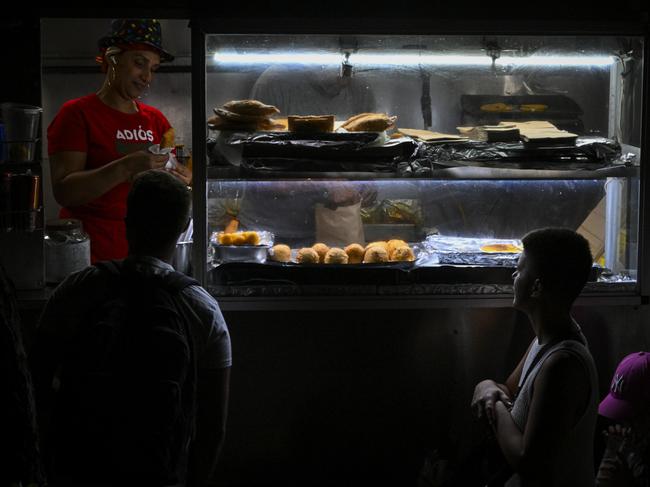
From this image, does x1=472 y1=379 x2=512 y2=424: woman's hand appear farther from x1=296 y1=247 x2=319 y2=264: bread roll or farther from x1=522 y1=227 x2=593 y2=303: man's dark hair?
x1=296 y1=247 x2=319 y2=264: bread roll

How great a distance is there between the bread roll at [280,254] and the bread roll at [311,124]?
1.68ft

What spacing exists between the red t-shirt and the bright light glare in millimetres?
705

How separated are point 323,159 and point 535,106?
1064 millimetres

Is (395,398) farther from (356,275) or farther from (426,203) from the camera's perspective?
(426,203)

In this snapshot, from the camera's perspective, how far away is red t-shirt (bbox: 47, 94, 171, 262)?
405cm

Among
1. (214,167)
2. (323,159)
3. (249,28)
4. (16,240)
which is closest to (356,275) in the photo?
(323,159)

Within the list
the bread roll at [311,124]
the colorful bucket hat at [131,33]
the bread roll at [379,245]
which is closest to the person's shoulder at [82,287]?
the bread roll at [311,124]

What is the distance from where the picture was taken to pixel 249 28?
3.66m

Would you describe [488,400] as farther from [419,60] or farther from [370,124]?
[419,60]

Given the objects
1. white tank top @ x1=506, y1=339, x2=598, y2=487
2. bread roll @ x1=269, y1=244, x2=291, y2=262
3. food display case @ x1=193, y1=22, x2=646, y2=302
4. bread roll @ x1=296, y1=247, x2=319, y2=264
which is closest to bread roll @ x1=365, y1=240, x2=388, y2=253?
food display case @ x1=193, y1=22, x2=646, y2=302

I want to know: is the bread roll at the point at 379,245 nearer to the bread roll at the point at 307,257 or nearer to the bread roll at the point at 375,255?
the bread roll at the point at 375,255

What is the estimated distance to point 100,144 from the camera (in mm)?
4105

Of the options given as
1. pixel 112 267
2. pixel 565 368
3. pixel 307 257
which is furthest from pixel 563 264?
pixel 307 257

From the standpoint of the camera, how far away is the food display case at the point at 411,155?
377 cm
